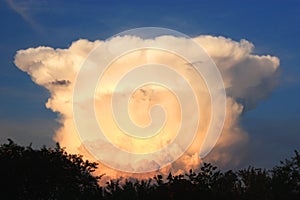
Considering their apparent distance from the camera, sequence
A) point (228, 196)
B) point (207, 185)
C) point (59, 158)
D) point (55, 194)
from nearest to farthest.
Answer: point (228, 196) < point (207, 185) < point (55, 194) < point (59, 158)

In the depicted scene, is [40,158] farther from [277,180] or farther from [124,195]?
[277,180]

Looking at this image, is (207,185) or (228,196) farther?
(207,185)

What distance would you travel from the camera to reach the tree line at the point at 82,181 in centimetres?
6322

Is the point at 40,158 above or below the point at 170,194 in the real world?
above

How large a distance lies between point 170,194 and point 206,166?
14.6m

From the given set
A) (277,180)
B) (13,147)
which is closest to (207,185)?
(277,180)

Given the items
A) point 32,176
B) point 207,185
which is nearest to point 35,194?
point 32,176

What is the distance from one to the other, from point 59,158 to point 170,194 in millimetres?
24784

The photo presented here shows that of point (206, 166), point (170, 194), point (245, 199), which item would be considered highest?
point (206, 166)

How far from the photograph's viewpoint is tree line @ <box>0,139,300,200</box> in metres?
63.2

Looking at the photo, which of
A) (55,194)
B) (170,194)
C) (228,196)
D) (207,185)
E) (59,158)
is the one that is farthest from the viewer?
(59,158)

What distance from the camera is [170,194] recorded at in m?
53.5

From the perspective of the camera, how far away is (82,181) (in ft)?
245

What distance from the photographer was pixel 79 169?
2980 inches
